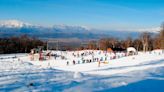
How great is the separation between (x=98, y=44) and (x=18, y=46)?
101 ft

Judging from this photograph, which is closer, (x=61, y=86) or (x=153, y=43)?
(x=61, y=86)

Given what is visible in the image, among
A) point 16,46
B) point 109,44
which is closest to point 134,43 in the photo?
point 109,44

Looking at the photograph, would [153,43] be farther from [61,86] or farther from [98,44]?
[61,86]

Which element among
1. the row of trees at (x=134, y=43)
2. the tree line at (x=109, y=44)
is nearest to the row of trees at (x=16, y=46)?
the tree line at (x=109, y=44)

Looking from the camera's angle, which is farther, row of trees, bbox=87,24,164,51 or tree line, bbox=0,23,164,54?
row of trees, bbox=87,24,164,51

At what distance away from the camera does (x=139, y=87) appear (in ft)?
49.6

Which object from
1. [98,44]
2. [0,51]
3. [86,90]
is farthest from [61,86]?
[98,44]

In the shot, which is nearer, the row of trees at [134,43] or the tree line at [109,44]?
the tree line at [109,44]

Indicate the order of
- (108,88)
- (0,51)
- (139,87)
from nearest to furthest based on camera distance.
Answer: (108,88)
(139,87)
(0,51)

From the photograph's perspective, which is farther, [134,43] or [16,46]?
[134,43]

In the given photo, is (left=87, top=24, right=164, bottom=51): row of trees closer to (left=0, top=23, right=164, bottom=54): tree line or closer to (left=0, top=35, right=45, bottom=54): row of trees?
(left=0, top=23, right=164, bottom=54): tree line

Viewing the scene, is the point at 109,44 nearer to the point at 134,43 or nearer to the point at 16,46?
the point at 134,43

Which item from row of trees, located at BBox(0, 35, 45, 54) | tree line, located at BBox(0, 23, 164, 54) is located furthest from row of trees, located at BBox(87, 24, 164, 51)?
row of trees, located at BBox(0, 35, 45, 54)

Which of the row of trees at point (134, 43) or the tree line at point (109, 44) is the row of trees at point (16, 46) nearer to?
the tree line at point (109, 44)
